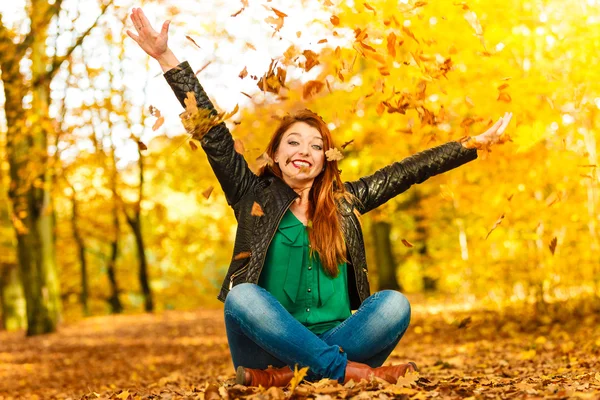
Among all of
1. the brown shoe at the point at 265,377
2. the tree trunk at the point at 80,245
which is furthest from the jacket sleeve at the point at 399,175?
the tree trunk at the point at 80,245

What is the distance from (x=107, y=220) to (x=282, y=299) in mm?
18910

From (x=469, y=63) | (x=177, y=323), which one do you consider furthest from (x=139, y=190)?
(x=469, y=63)

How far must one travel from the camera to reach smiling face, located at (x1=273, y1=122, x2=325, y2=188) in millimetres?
3648

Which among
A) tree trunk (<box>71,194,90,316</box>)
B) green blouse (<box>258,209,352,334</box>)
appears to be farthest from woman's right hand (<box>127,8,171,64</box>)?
tree trunk (<box>71,194,90,316</box>)

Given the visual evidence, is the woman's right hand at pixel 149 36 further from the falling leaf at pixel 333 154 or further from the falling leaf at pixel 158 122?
the falling leaf at pixel 333 154

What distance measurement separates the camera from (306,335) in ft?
10.4

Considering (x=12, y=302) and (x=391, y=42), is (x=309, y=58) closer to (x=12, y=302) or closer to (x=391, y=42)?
(x=391, y=42)

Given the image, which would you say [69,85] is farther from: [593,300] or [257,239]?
[257,239]

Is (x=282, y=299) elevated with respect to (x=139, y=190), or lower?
lower

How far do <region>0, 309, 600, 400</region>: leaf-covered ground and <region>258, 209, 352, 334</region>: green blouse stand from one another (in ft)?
1.44

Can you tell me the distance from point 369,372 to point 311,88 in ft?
5.81

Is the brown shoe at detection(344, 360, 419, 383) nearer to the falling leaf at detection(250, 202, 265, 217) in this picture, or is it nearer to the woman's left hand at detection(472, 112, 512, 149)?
the falling leaf at detection(250, 202, 265, 217)

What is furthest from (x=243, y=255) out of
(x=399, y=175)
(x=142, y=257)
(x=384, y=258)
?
(x=142, y=257)

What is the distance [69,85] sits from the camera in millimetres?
13000
